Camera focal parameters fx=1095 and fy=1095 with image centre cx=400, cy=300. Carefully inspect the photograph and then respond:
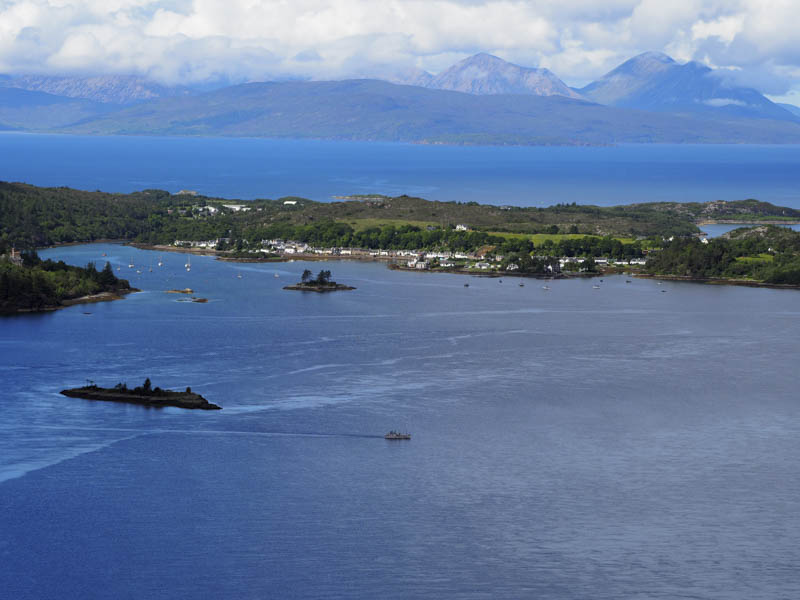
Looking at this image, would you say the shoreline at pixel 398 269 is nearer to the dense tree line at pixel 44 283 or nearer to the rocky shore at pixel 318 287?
the dense tree line at pixel 44 283

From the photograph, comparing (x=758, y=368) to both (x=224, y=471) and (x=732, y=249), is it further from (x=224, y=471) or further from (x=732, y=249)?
(x=732, y=249)

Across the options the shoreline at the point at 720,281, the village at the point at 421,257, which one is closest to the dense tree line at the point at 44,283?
the village at the point at 421,257

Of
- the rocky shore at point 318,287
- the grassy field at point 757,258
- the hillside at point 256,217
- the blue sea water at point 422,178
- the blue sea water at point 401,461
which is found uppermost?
the blue sea water at point 422,178

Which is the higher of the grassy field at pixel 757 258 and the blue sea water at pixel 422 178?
the blue sea water at pixel 422 178

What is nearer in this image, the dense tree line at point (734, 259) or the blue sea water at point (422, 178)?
the dense tree line at point (734, 259)

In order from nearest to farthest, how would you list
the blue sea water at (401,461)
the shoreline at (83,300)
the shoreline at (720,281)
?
the blue sea water at (401,461) < the shoreline at (83,300) < the shoreline at (720,281)

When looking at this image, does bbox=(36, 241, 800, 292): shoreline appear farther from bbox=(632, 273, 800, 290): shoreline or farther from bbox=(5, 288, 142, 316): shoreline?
bbox=(5, 288, 142, 316): shoreline

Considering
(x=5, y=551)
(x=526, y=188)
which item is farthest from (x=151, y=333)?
(x=526, y=188)

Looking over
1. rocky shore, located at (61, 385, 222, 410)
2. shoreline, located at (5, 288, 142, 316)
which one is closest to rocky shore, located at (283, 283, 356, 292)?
shoreline, located at (5, 288, 142, 316)
